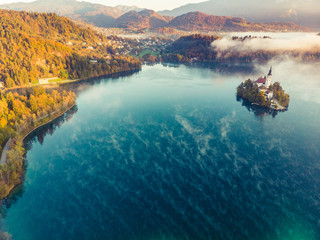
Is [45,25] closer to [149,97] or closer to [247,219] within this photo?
[149,97]

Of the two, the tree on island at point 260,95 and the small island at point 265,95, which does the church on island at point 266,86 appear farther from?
the tree on island at point 260,95

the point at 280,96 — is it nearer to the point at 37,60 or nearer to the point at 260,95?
the point at 260,95

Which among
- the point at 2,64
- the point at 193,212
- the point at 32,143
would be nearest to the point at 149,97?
the point at 32,143

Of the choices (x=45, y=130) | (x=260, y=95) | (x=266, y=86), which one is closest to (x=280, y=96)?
(x=260, y=95)

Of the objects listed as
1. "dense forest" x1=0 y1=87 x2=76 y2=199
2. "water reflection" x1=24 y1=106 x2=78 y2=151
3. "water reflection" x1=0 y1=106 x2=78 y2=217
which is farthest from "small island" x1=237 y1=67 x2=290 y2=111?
"dense forest" x1=0 y1=87 x2=76 y2=199

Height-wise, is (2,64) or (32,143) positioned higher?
(2,64)

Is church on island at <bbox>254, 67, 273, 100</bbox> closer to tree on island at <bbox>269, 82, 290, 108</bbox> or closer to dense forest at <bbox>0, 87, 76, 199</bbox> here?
tree on island at <bbox>269, 82, 290, 108</bbox>
